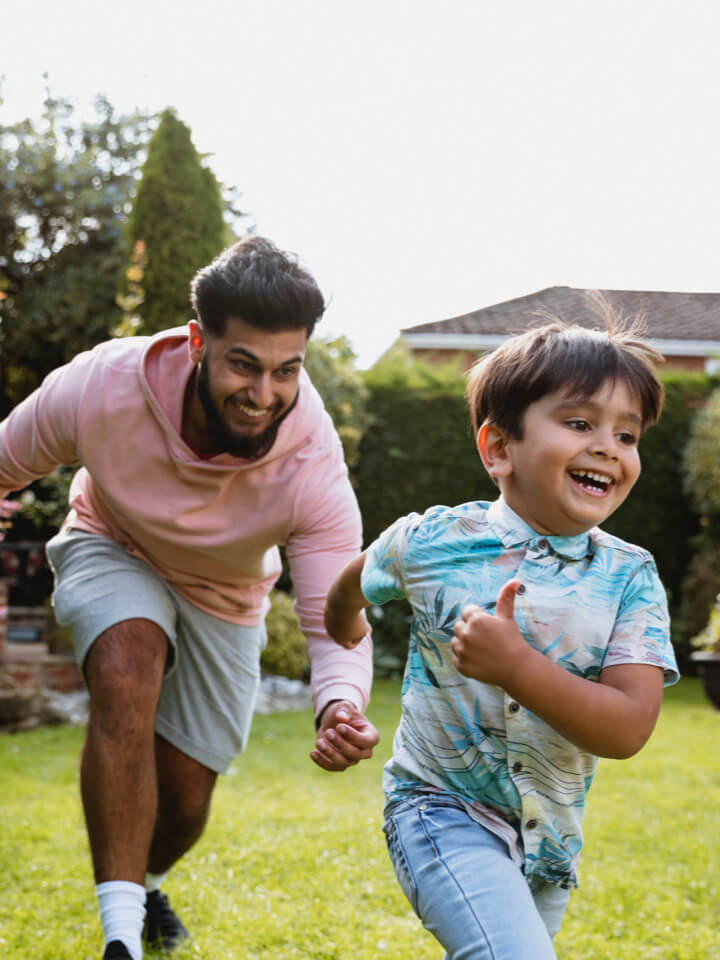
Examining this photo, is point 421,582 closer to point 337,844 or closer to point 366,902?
point 366,902

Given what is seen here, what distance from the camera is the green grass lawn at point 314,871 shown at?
320 cm

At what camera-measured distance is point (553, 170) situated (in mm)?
2139

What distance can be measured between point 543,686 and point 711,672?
689cm

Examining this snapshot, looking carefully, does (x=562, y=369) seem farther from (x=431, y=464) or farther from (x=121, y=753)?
(x=431, y=464)

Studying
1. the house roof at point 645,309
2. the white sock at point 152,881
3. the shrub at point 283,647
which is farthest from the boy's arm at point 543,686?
the shrub at point 283,647

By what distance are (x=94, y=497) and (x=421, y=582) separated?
1.50 metres

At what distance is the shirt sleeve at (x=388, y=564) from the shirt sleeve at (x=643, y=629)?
42 cm

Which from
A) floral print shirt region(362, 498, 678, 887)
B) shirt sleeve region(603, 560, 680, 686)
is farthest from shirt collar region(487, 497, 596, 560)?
shirt sleeve region(603, 560, 680, 686)

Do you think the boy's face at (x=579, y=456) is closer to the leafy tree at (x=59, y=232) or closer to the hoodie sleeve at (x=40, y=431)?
the hoodie sleeve at (x=40, y=431)

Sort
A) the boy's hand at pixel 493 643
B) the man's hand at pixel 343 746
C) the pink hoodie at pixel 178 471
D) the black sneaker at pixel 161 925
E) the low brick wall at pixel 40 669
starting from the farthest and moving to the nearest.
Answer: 1. the low brick wall at pixel 40 669
2. the black sneaker at pixel 161 925
3. the pink hoodie at pixel 178 471
4. the man's hand at pixel 343 746
5. the boy's hand at pixel 493 643

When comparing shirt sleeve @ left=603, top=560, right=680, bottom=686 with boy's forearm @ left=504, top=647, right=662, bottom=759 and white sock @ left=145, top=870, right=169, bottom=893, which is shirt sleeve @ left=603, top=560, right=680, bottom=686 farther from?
white sock @ left=145, top=870, right=169, bottom=893

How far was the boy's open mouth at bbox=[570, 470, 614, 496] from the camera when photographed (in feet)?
6.32

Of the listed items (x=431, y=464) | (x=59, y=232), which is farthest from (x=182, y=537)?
(x=59, y=232)

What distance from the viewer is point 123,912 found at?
2561 millimetres
